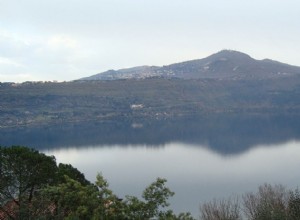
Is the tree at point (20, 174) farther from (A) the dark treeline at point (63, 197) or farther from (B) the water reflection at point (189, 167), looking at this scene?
(B) the water reflection at point (189, 167)

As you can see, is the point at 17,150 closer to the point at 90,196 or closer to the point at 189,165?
the point at 90,196

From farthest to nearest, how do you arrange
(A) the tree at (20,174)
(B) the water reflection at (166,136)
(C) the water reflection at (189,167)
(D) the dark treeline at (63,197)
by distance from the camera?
1. (B) the water reflection at (166,136)
2. (C) the water reflection at (189,167)
3. (A) the tree at (20,174)
4. (D) the dark treeline at (63,197)

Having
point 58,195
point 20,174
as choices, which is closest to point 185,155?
point 20,174

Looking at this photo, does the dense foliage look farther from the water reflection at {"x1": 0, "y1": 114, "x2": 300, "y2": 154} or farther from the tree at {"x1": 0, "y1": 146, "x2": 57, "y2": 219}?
the water reflection at {"x1": 0, "y1": 114, "x2": 300, "y2": 154}

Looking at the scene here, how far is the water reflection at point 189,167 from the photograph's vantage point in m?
63.9

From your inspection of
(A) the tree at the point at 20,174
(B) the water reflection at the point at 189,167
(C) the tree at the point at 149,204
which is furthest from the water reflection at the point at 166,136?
(C) the tree at the point at 149,204

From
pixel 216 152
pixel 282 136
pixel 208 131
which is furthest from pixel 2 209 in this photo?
pixel 208 131

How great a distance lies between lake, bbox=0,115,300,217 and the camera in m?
67.4

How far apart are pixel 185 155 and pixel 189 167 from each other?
76.2 ft

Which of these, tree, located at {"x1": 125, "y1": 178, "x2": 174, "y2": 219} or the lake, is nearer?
tree, located at {"x1": 125, "y1": 178, "x2": 174, "y2": 219}

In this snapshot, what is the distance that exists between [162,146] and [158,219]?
123m

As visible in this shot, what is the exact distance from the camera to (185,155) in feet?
371

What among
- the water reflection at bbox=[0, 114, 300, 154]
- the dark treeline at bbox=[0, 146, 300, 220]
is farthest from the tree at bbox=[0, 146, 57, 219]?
the water reflection at bbox=[0, 114, 300, 154]

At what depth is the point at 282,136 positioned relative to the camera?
149250mm
